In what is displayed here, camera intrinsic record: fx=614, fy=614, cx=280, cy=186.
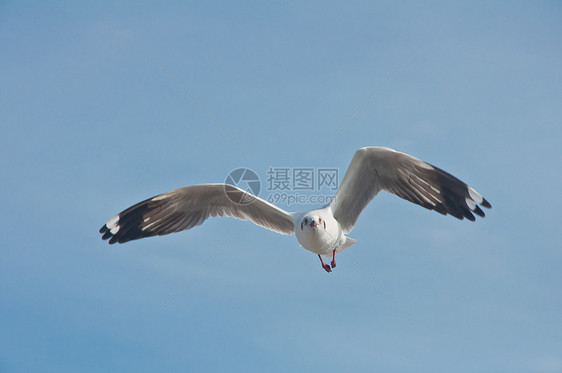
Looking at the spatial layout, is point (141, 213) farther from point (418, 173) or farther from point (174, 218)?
point (418, 173)

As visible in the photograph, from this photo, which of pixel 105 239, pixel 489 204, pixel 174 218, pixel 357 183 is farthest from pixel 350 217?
pixel 105 239

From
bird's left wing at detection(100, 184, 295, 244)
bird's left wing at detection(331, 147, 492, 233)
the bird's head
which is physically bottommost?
the bird's head

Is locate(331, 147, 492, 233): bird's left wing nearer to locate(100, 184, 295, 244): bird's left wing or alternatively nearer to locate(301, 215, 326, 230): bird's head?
locate(301, 215, 326, 230): bird's head

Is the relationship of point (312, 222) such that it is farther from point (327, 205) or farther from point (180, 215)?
point (180, 215)

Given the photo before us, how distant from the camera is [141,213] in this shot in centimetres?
934

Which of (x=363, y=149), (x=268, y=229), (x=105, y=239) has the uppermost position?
(x=363, y=149)

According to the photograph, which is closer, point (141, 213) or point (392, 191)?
point (392, 191)

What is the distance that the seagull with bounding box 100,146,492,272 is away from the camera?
8281 mm

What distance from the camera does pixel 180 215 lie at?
370 inches

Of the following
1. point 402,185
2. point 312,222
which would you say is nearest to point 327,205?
point 312,222

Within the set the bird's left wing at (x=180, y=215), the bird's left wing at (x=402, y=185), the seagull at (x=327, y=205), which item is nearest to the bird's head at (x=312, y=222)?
the seagull at (x=327, y=205)

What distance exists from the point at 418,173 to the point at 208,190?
301 centimetres

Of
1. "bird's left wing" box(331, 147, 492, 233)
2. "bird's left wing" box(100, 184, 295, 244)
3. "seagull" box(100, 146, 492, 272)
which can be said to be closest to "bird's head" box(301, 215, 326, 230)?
"seagull" box(100, 146, 492, 272)

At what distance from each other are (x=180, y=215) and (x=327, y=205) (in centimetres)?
231
